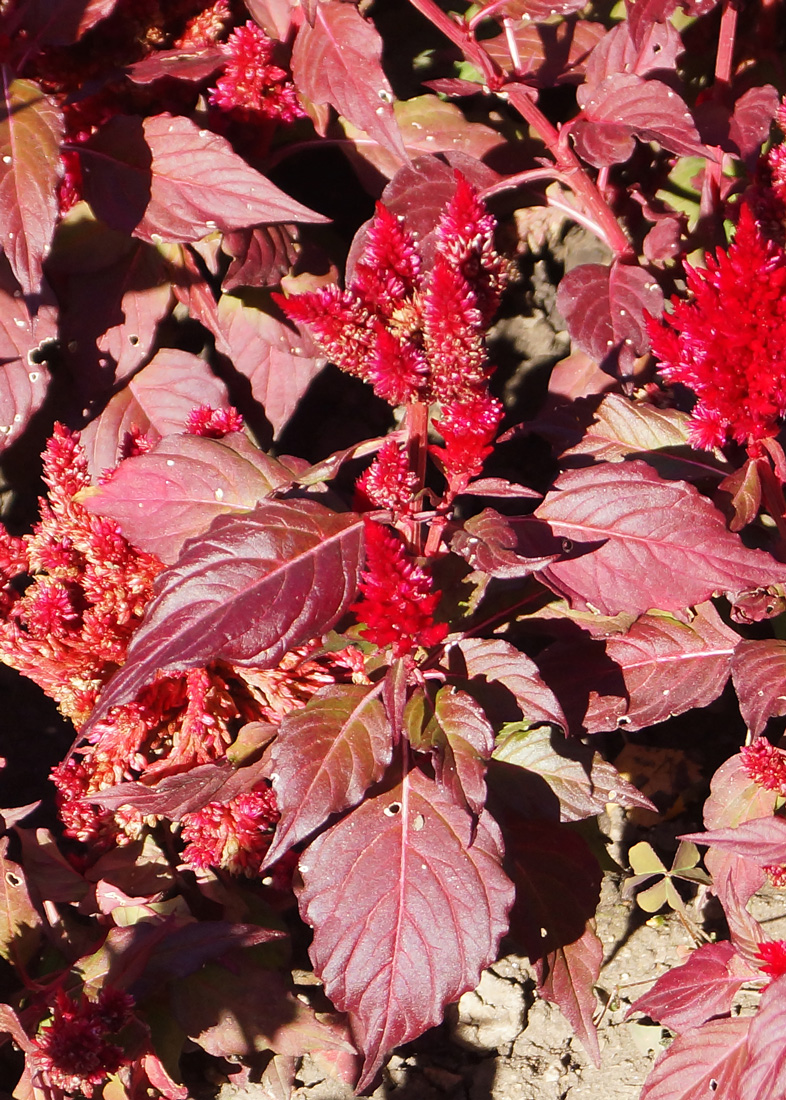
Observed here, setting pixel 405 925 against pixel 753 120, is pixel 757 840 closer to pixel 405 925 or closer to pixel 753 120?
pixel 405 925

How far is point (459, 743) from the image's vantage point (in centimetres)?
131

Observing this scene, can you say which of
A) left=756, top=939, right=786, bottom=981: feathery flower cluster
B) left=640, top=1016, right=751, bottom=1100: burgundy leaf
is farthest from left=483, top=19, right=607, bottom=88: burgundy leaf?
left=640, top=1016, right=751, bottom=1100: burgundy leaf

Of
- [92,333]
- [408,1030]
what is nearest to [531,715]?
[408,1030]

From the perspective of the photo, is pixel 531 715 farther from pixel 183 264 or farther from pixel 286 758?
pixel 183 264

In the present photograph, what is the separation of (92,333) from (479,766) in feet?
3.53

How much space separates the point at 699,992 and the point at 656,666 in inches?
20.8

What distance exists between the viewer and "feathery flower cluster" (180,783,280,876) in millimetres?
1577

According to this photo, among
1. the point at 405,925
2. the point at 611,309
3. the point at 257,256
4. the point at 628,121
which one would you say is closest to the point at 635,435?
the point at 611,309

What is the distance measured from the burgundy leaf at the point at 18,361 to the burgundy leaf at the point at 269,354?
1.07 ft

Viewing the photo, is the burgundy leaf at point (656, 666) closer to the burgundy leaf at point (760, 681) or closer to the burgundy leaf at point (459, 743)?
the burgundy leaf at point (760, 681)

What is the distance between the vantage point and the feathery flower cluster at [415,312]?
120cm

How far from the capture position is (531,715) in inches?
54.1

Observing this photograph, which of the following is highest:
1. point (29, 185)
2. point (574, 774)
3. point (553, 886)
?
point (29, 185)

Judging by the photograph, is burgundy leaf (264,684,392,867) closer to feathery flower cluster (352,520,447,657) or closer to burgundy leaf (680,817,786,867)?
feathery flower cluster (352,520,447,657)
